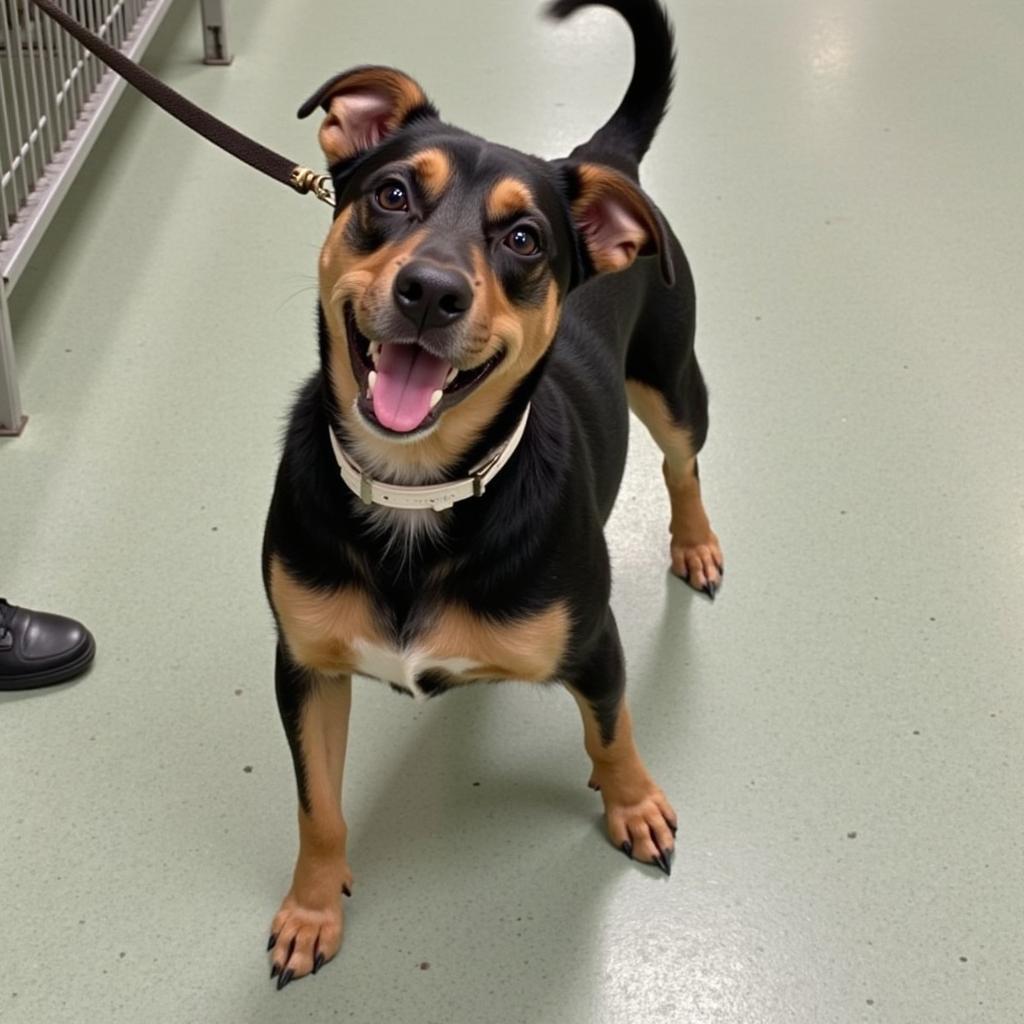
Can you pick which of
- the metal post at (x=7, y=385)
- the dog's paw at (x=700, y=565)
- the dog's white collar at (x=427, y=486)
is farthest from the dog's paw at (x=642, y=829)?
the metal post at (x=7, y=385)

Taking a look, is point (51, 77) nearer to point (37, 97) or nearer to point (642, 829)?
point (37, 97)

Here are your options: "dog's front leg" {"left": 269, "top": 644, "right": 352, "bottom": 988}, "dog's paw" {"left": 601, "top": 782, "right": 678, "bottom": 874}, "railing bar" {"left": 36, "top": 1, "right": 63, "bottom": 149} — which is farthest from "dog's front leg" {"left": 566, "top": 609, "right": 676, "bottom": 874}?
"railing bar" {"left": 36, "top": 1, "right": 63, "bottom": 149}

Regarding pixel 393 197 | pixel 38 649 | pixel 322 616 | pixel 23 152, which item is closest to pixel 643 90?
pixel 393 197

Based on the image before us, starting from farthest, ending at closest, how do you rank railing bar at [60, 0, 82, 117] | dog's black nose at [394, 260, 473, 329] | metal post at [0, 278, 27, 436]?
railing bar at [60, 0, 82, 117]
metal post at [0, 278, 27, 436]
dog's black nose at [394, 260, 473, 329]

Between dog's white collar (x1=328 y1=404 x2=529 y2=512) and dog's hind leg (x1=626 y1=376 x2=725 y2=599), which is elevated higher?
dog's white collar (x1=328 y1=404 x2=529 y2=512)

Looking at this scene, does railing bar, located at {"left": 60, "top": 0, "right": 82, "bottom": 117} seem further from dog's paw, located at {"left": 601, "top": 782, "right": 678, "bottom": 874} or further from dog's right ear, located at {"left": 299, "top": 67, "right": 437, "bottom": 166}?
dog's paw, located at {"left": 601, "top": 782, "right": 678, "bottom": 874}

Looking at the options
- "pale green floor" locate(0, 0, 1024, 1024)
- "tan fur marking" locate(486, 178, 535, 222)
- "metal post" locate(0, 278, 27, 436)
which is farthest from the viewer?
"metal post" locate(0, 278, 27, 436)

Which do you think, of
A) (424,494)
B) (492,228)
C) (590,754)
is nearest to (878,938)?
(590,754)

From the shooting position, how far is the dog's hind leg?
2.14 m

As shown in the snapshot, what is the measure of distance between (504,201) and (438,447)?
0.91 feet

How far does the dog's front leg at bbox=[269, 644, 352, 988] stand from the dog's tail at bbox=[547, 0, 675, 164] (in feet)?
2.74

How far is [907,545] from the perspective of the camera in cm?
240

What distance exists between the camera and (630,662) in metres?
2.19

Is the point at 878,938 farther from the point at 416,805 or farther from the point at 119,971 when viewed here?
the point at 119,971
